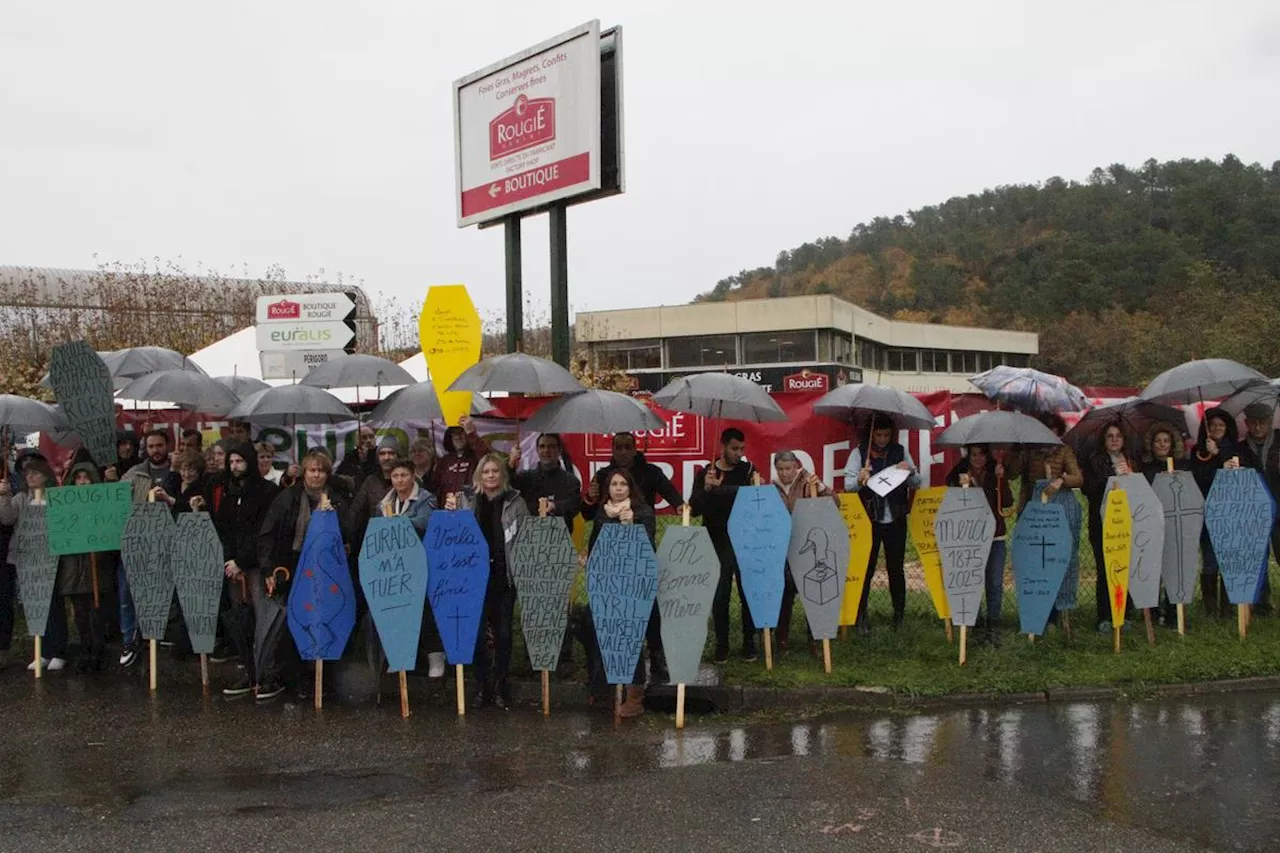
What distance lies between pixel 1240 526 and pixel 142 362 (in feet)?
33.4

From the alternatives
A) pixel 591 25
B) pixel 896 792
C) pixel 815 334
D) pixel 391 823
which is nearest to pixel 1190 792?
pixel 896 792

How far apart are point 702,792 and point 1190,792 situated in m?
2.24

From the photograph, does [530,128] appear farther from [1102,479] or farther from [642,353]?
[642,353]

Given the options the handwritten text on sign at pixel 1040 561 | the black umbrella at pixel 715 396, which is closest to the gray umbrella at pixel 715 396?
the black umbrella at pixel 715 396

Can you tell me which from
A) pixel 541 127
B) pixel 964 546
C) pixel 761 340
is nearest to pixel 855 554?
pixel 964 546

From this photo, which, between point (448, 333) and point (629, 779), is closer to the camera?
point (629, 779)

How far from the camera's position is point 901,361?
76.9m

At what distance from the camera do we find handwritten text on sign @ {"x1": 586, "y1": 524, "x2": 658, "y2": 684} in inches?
262

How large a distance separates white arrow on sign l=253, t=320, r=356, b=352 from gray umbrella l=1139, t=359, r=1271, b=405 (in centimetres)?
970

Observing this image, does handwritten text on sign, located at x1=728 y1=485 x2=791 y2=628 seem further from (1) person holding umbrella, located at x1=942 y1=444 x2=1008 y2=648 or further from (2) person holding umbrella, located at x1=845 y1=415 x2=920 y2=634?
(1) person holding umbrella, located at x1=942 y1=444 x2=1008 y2=648

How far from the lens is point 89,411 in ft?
27.9

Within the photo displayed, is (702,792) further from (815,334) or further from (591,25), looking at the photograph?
(815,334)

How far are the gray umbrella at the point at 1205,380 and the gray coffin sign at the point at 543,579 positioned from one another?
450 cm

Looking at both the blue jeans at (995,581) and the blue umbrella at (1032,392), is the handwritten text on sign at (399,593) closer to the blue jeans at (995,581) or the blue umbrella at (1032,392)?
the blue jeans at (995,581)
